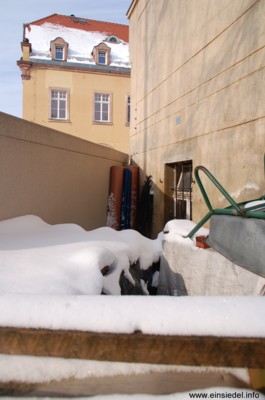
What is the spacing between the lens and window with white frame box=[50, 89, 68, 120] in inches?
684

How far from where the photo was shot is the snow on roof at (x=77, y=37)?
1827 centimetres

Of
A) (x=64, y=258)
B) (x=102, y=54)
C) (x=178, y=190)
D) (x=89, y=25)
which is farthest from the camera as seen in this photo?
(x=89, y=25)

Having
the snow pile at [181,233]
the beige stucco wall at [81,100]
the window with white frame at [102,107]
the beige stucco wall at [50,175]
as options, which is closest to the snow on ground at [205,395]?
the snow pile at [181,233]

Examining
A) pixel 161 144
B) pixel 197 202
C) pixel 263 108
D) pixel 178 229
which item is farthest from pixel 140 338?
pixel 161 144

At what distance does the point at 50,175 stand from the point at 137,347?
4937mm

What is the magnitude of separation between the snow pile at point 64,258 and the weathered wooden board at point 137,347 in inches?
30.9

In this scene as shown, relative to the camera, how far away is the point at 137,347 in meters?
1.12

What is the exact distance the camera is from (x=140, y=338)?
3.66 ft

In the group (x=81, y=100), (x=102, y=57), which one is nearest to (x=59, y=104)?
(x=81, y=100)

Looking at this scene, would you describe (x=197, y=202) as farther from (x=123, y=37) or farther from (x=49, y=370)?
(x=123, y=37)

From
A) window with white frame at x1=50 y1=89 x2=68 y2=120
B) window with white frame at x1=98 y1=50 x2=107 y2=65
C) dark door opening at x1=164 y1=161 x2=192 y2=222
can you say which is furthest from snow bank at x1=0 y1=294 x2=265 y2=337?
window with white frame at x1=98 y1=50 x2=107 y2=65

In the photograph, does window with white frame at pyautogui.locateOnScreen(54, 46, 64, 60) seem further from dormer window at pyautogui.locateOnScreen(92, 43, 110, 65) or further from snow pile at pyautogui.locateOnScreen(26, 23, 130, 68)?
dormer window at pyautogui.locateOnScreen(92, 43, 110, 65)

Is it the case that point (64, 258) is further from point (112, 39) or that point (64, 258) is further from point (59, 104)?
point (112, 39)

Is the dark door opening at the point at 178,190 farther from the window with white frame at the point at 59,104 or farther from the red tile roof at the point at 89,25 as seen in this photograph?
the red tile roof at the point at 89,25
